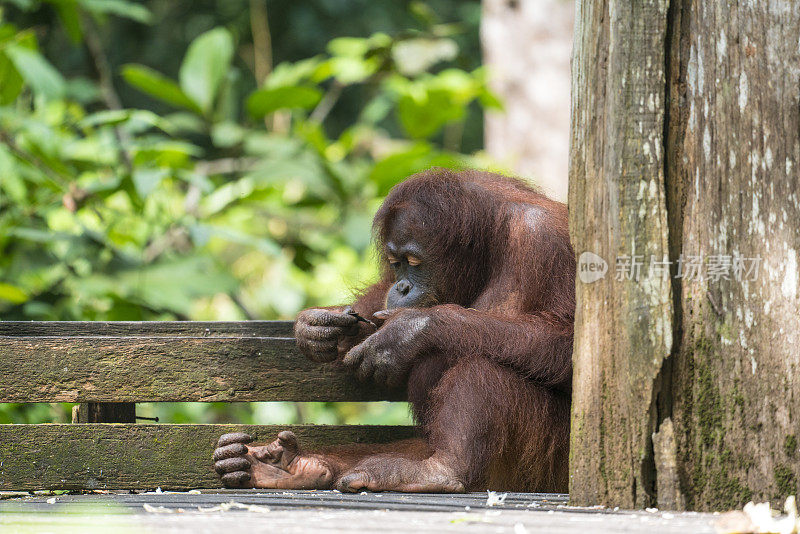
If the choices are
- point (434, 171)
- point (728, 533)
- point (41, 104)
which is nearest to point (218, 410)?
point (41, 104)

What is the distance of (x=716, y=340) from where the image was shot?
2275 mm

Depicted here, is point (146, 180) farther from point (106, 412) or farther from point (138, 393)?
point (138, 393)

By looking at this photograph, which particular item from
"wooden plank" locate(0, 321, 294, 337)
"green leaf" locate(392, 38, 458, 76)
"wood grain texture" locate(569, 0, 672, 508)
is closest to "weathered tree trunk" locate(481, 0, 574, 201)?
"green leaf" locate(392, 38, 458, 76)

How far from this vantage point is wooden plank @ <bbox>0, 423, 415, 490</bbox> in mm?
2951

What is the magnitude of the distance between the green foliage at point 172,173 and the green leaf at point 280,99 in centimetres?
1

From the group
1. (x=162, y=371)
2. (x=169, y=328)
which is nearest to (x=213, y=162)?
(x=169, y=328)

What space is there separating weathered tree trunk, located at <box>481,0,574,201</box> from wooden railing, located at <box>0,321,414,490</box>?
4218 mm

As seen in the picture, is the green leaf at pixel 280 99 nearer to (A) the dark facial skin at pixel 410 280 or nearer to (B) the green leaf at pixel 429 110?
(B) the green leaf at pixel 429 110

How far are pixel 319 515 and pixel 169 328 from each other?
4.93 feet

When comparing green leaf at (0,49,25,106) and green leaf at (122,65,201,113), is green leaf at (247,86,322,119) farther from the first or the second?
green leaf at (0,49,25,106)

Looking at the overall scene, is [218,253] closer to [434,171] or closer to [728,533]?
[434,171]

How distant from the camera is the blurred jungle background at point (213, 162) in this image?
202 inches

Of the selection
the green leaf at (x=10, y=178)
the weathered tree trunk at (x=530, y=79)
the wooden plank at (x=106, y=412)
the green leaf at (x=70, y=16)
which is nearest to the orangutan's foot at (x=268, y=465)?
the wooden plank at (x=106, y=412)

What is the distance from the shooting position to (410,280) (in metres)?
3.43
